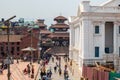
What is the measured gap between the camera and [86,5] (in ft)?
177

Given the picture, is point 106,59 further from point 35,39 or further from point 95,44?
point 35,39

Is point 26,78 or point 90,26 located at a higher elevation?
point 90,26

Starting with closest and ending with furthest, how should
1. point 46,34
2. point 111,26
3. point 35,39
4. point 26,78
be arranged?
point 26,78
point 111,26
point 35,39
point 46,34

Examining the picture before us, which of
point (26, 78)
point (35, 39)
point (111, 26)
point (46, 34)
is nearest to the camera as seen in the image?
point (26, 78)

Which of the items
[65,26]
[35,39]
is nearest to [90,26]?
[35,39]

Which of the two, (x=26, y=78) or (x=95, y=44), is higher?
(x=95, y=44)

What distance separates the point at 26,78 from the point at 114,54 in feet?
49.4

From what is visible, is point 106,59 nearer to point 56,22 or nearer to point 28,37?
point 28,37

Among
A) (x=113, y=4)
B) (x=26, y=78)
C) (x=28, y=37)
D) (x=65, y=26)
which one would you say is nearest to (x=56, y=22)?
(x=65, y=26)

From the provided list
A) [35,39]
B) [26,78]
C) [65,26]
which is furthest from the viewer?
[65,26]

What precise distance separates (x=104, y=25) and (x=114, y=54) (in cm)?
463

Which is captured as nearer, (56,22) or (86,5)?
(86,5)

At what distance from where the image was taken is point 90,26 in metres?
53.8

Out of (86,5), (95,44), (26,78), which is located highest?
(86,5)
